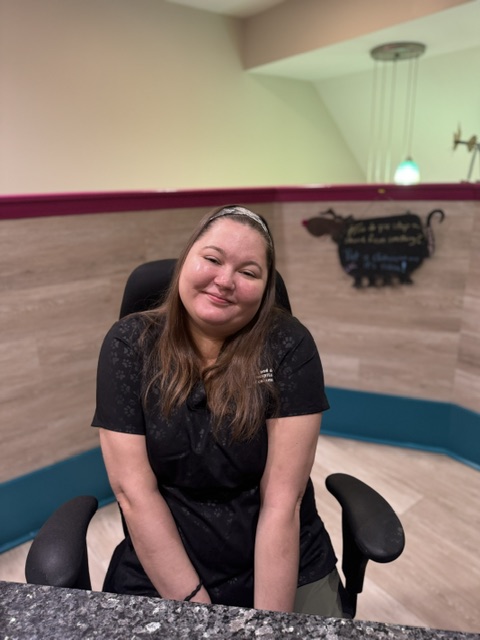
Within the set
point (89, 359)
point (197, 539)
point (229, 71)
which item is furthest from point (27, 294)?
point (229, 71)

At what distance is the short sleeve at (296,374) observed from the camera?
1.04 m

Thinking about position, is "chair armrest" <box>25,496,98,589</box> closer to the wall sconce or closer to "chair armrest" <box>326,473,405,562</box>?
"chair armrest" <box>326,473,405,562</box>

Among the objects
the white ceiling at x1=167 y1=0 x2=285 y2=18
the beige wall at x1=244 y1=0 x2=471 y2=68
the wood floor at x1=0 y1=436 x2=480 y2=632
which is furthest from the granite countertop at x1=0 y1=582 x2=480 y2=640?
the white ceiling at x1=167 y1=0 x2=285 y2=18

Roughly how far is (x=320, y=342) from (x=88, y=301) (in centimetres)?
127

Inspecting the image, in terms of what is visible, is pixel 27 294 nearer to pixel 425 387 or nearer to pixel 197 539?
pixel 197 539

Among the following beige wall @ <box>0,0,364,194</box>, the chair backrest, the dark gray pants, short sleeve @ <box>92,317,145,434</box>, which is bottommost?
the dark gray pants

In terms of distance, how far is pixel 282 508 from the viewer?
1.03 meters

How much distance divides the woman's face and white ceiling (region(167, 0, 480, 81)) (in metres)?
3.64

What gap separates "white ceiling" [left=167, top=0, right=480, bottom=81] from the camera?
152 inches

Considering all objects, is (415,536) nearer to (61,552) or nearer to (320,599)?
(320,599)

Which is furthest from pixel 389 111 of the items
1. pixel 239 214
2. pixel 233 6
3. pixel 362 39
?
pixel 239 214

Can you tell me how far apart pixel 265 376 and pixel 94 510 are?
1.56 ft

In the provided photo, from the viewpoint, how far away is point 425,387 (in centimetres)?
247

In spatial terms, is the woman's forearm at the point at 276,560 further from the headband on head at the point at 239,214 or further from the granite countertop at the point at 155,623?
the headband on head at the point at 239,214
